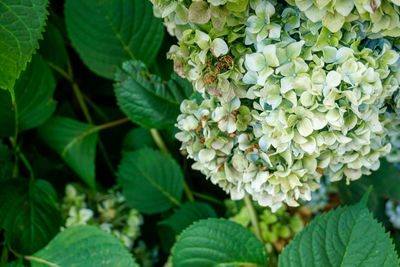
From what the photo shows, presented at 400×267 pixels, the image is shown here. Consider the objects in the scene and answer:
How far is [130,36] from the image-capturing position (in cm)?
107

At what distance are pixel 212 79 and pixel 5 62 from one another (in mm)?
322

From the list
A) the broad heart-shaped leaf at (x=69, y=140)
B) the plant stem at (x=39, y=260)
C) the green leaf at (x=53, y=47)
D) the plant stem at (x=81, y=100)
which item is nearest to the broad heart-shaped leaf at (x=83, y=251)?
the plant stem at (x=39, y=260)

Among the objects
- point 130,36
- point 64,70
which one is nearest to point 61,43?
point 64,70

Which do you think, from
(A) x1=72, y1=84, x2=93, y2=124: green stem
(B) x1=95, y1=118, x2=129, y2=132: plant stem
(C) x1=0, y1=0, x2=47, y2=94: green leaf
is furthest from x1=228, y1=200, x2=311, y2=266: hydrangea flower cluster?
(C) x1=0, y1=0, x2=47, y2=94: green leaf

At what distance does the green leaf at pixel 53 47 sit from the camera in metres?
1.11

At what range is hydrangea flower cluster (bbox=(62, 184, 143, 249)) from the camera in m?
1.06

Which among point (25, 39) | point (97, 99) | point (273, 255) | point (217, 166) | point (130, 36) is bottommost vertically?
point (273, 255)

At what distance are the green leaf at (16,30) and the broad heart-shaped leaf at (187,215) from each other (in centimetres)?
57

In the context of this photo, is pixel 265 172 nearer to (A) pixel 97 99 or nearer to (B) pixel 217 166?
(B) pixel 217 166

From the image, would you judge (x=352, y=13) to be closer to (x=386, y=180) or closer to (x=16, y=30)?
(x=16, y=30)

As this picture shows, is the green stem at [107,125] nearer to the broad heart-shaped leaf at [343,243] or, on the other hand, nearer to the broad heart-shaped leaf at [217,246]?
the broad heart-shaped leaf at [217,246]

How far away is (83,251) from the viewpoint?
3.04 ft

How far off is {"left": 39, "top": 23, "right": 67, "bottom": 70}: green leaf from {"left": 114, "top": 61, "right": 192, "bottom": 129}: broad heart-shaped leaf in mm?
275

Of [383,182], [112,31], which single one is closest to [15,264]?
[112,31]
